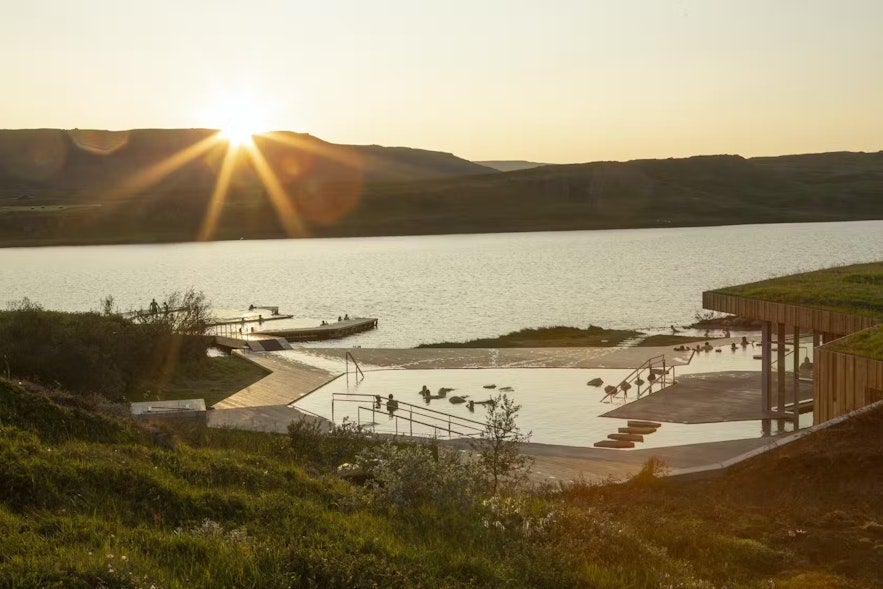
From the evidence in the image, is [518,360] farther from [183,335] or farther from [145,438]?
[145,438]

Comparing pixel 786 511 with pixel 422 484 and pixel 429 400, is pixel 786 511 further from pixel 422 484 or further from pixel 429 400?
pixel 429 400

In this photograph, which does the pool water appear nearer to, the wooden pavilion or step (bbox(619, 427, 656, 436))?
step (bbox(619, 427, 656, 436))

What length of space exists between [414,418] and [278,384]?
7.33 m

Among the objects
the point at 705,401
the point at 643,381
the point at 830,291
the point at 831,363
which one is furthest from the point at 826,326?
the point at 643,381

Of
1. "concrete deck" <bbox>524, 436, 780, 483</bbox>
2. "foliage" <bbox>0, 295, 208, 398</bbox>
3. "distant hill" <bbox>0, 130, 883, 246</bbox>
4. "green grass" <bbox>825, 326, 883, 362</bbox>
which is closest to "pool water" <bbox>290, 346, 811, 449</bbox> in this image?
"concrete deck" <bbox>524, 436, 780, 483</bbox>

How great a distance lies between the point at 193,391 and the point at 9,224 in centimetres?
13789

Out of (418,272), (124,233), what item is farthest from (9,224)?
(418,272)

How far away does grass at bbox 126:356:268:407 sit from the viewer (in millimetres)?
29283

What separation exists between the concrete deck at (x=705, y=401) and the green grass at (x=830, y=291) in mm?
3164

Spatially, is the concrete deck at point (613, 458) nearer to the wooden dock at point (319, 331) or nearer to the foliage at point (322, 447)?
the foliage at point (322, 447)

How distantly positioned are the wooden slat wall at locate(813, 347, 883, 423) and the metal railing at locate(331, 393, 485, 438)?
26.2 ft

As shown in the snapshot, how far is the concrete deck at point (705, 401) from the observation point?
81.3 feet

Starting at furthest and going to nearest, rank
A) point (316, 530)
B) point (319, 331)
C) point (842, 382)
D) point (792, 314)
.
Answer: point (319, 331), point (792, 314), point (842, 382), point (316, 530)

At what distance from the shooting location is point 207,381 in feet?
106
